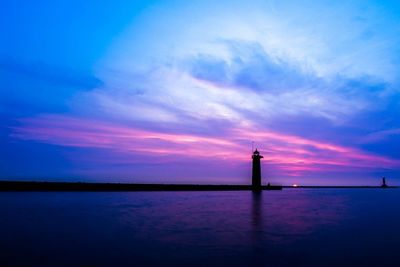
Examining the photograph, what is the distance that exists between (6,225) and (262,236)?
13.9m

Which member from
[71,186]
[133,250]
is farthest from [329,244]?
[71,186]

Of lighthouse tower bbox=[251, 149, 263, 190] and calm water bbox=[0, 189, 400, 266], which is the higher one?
lighthouse tower bbox=[251, 149, 263, 190]

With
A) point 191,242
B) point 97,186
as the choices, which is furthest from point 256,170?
point 191,242

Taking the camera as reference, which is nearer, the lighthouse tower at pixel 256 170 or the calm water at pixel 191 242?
the calm water at pixel 191 242

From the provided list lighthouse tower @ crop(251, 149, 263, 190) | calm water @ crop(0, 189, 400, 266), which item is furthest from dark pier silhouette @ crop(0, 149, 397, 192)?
calm water @ crop(0, 189, 400, 266)

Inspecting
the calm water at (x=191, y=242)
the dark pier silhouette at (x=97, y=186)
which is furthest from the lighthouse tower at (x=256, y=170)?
the calm water at (x=191, y=242)

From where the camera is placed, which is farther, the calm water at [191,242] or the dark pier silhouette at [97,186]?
the dark pier silhouette at [97,186]

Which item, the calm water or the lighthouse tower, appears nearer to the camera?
the calm water

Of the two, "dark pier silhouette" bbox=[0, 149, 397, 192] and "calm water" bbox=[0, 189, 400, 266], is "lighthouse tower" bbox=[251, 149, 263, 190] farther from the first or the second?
"calm water" bbox=[0, 189, 400, 266]

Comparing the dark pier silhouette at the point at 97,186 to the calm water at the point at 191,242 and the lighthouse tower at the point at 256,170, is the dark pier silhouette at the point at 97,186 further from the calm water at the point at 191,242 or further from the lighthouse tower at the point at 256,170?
the calm water at the point at 191,242

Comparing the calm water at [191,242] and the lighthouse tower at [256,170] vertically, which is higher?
the lighthouse tower at [256,170]

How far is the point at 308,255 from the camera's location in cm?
1462

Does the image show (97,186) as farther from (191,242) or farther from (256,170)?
(191,242)

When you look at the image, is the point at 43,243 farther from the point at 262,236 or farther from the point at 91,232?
the point at 262,236
